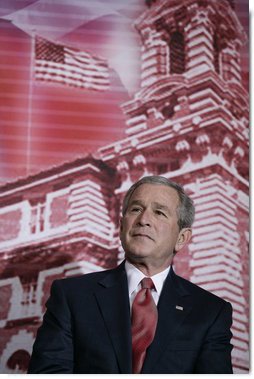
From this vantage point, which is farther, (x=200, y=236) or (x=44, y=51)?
(x=44, y=51)

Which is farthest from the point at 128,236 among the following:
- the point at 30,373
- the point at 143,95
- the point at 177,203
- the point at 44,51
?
the point at 44,51

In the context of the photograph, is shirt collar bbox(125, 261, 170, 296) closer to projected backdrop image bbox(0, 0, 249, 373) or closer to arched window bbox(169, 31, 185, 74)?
projected backdrop image bbox(0, 0, 249, 373)

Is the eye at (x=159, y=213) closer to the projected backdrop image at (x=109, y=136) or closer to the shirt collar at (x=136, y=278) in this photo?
the shirt collar at (x=136, y=278)

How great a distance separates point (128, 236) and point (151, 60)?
1111 millimetres

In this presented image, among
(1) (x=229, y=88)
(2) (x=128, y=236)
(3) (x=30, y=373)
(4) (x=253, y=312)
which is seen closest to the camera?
(3) (x=30, y=373)

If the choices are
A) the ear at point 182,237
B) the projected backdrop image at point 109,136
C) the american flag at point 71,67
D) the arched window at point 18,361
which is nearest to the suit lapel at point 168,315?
the ear at point 182,237

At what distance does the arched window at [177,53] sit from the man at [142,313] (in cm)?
87

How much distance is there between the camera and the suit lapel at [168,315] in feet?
6.46

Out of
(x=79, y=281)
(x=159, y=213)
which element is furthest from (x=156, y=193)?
(x=79, y=281)

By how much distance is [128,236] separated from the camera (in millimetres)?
2150

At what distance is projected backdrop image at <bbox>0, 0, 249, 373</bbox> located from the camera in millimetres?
2709

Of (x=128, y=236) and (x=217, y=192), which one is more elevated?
(x=217, y=192)

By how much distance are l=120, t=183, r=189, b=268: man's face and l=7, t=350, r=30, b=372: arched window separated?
782 mm

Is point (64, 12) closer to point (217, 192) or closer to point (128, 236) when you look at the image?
point (217, 192)
